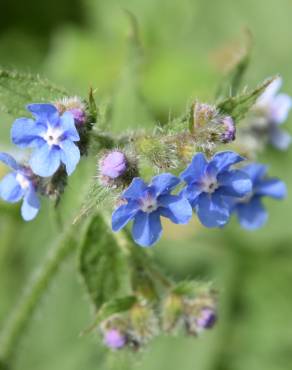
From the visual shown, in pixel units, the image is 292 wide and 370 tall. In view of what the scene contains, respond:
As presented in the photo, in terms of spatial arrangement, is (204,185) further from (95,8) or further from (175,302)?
(95,8)

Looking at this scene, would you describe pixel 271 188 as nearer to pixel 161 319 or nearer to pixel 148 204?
pixel 161 319

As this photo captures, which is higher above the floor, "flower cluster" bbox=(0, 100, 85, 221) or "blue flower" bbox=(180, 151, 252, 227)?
"flower cluster" bbox=(0, 100, 85, 221)

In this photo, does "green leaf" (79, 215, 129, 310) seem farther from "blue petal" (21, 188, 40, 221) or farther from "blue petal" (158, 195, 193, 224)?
"blue petal" (158, 195, 193, 224)

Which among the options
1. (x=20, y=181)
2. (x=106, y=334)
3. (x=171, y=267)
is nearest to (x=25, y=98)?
(x=20, y=181)

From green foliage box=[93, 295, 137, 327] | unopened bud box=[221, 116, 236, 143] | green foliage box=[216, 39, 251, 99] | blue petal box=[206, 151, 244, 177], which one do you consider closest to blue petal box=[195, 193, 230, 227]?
blue petal box=[206, 151, 244, 177]

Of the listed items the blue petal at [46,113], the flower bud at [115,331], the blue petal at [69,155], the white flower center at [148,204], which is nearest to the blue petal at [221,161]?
the white flower center at [148,204]

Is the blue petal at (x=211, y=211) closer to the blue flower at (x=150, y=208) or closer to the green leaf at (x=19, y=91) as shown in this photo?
the blue flower at (x=150, y=208)
